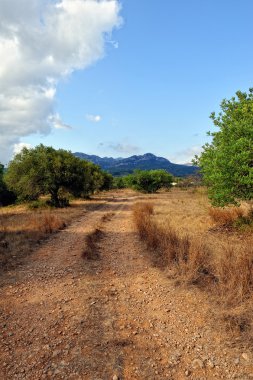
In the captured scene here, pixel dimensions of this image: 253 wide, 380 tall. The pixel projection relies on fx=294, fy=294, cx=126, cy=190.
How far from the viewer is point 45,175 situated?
98.6ft

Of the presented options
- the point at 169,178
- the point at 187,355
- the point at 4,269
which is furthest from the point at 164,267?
the point at 169,178

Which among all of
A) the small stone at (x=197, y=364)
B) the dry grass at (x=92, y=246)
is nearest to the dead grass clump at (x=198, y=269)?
the small stone at (x=197, y=364)

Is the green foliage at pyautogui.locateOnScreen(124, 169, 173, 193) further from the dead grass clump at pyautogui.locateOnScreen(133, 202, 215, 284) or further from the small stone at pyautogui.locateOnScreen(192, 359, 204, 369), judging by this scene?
the small stone at pyautogui.locateOnScreen(192, 359, 204, 369)

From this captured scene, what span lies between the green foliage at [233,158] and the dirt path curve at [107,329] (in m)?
6.11

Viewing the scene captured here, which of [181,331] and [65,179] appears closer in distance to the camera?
[181,331]

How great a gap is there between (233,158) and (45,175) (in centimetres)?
2177

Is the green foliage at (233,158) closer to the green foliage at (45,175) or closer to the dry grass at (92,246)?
the dry grass at (92,246)

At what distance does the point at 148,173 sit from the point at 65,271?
52.5 meters

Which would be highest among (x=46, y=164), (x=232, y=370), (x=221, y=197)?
(x=46, y=164)

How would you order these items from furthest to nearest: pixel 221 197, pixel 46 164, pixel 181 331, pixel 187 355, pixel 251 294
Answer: pixel 46 164 < pixel 221 197 < pixel 251 294 < pixel 181 331 < pixel 187 355

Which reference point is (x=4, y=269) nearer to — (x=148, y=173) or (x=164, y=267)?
(x=164, y=267)

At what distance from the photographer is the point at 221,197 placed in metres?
13.8

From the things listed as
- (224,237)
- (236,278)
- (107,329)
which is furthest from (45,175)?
(107,329)

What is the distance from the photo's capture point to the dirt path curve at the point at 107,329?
14.7 ft
